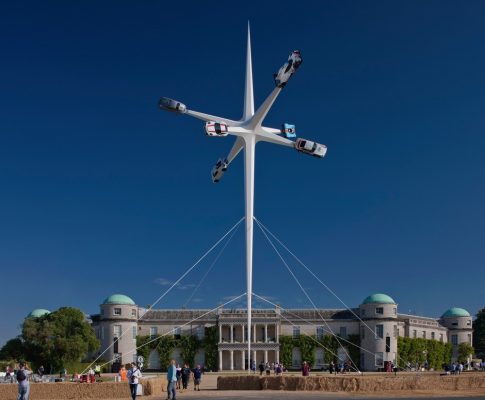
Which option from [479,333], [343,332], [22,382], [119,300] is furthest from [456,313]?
[22,382]

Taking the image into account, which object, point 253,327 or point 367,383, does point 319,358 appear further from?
point 367,383

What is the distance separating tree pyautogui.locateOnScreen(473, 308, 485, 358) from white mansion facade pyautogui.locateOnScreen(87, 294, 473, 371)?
102ft

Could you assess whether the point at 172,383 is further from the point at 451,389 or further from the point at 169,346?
the point at 169,346

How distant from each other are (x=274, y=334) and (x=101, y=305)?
3154 cm

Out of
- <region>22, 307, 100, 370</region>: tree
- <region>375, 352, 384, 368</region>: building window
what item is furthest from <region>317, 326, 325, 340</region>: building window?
<region>22, 307, 100, 370</region>: tree

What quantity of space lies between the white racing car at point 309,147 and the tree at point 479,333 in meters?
111

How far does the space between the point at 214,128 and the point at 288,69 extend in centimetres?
674

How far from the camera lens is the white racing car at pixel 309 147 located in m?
54.6

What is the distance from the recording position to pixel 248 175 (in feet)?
175

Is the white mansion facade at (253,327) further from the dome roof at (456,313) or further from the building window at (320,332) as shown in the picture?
the dome roof at (456,313)

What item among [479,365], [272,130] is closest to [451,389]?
[272,130]

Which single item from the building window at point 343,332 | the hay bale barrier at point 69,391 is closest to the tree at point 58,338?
the building window at point 343,332

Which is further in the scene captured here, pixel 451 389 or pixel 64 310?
pixel 64 310

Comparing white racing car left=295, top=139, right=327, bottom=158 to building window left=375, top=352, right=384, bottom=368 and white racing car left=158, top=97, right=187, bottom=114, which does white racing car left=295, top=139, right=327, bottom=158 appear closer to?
white racing car left=158, top=97, right=187, bottom=114
